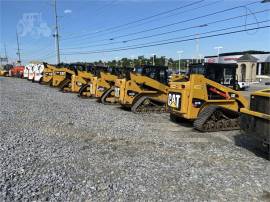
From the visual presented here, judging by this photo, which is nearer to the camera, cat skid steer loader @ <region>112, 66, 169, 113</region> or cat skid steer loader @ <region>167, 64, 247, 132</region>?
cat skid steer loader @ <region>167, 64, 247, 132</region>

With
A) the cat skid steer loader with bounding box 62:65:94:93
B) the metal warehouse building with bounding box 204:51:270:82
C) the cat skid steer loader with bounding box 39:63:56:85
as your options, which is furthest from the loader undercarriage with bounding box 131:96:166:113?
the metal warehouse building with bounding box 204:51:270:82

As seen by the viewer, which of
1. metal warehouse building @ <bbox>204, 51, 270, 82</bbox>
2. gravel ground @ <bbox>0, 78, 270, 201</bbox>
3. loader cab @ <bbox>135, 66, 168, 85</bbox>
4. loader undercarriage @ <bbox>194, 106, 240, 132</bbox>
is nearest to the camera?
gravel ground @ <bbox>0, 78, 270, 201</bbox>

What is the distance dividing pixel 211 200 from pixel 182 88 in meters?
5.96

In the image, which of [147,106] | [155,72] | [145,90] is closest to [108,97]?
[145,90]

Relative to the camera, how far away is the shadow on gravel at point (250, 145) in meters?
7.96

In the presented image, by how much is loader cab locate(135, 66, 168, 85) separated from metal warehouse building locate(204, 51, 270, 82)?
35.3 meters

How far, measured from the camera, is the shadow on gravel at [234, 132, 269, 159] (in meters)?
7.96

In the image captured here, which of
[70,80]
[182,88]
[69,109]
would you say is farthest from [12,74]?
[182,88]

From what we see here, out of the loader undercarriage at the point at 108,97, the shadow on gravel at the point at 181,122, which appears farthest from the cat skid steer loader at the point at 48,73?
the shadow on gravel at the point at 181,122

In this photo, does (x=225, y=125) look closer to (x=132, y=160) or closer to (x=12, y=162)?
(x=132, y=160)

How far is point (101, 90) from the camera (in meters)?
19.4

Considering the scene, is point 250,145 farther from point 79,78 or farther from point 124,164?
point 79,78

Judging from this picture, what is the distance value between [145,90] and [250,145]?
6874mm

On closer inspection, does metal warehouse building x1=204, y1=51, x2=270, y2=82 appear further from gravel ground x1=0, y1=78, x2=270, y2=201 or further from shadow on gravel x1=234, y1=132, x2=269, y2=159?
gravel ground x1=0, y1=78, x2=270, y2=201
